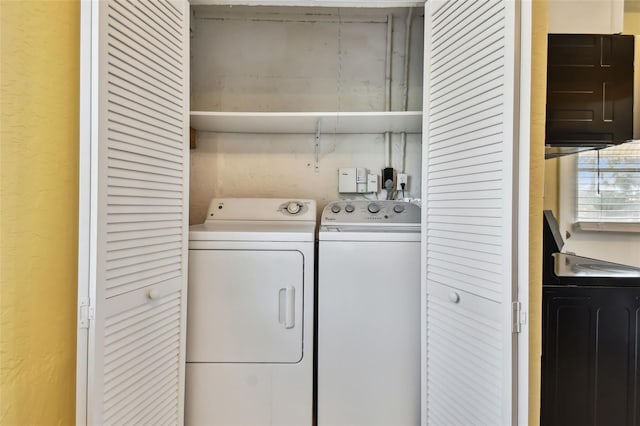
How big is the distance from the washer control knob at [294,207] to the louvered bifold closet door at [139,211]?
1.90 ft

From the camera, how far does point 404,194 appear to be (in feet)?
6.96

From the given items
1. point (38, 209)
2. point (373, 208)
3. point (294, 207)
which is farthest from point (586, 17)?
point (38, 209)

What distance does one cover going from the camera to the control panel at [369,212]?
183 cm

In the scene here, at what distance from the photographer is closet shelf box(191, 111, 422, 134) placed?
172 cm

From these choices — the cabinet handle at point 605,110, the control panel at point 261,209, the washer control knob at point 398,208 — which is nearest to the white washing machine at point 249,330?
the control panel at point 261,209

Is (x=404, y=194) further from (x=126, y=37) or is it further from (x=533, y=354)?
(x=126, y=37)

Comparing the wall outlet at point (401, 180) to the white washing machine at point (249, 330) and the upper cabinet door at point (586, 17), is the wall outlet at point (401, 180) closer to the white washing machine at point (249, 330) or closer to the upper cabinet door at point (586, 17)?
the white washing machine at point (249, 330)

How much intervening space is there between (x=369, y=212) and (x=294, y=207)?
417 millimetres

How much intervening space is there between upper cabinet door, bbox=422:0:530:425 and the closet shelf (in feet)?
1.10

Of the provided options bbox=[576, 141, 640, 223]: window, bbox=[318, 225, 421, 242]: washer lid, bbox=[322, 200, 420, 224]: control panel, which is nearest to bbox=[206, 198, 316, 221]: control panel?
bbox=[322, 200, 420, 224]: control panel

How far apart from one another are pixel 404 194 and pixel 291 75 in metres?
1.03

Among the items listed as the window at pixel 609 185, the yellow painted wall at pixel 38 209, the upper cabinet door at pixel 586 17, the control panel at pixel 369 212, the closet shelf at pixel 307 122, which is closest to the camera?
the yellow painted wall at pixel 38 209

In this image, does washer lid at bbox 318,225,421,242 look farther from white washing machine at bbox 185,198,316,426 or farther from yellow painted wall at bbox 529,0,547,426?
yellow painted wall at bbox 529,0,547,426

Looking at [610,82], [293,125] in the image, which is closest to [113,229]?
[293,125]
